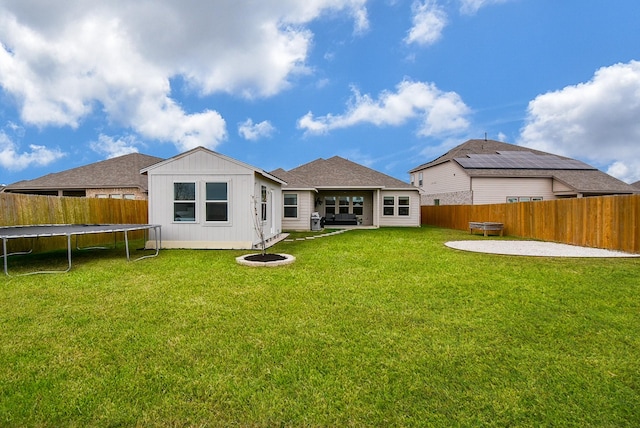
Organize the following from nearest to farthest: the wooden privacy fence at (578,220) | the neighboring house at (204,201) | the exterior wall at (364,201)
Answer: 1. the wooden privacy fence at (578,220)
2. the neighboring house at (204,201)
3. the exterior wall at (364,201)

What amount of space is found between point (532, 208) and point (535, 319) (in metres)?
11.8

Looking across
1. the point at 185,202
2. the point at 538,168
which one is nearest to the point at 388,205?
the point at 538,168

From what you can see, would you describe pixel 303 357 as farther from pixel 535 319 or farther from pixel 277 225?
pixel 277 225

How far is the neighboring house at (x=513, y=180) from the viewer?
71.1 feet

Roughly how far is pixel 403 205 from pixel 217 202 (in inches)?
532

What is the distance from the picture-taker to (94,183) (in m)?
20.0

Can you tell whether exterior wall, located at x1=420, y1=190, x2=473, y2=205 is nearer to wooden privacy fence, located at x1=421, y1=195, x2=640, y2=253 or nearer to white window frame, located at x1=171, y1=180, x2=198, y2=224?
wooden privacy fence, located at x1=421, y1=195, x2=640, y2=253

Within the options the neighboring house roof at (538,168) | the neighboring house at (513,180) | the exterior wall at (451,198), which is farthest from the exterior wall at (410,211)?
the neighboring house roof at (538,168)

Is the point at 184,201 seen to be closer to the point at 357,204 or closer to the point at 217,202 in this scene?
the point at 217,202

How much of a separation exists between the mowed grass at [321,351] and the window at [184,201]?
4277 millimetres

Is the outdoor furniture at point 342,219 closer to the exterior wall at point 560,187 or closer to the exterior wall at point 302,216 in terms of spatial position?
the exterior wall at point 302,216

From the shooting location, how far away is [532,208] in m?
13.8

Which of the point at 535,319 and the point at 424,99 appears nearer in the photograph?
the point at 535,319

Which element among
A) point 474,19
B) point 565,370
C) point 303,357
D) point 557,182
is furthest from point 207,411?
point 557,182
